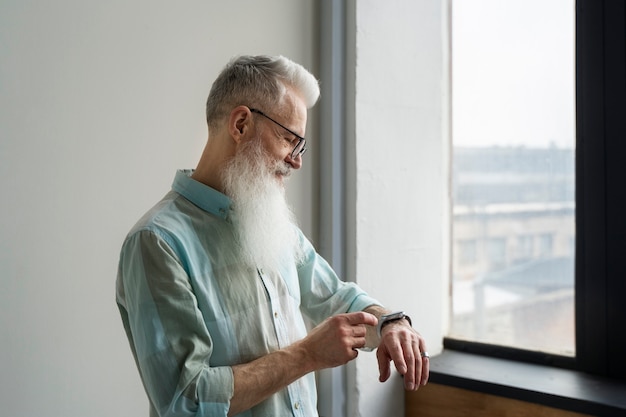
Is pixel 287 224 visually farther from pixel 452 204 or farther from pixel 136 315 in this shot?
pixel 452 204

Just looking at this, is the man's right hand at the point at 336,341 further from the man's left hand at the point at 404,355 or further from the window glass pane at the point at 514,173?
the window glass pane at the point at 514,173

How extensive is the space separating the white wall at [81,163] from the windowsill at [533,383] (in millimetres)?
1195

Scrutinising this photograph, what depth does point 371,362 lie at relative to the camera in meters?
2.49

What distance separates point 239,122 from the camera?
5.15 ft

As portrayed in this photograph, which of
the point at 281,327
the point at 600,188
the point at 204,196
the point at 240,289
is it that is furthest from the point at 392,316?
the point at 600,188

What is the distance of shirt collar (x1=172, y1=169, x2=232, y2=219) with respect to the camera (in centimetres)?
154

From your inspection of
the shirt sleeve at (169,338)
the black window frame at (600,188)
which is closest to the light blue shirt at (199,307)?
the shirt sleeve at (169,338)

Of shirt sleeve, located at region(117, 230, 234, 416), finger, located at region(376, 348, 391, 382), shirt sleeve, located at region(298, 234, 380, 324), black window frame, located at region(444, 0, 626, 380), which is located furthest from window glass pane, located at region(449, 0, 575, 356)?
shirt sleeve, located at region(117, 230, 234, 416)

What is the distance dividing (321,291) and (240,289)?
358mm

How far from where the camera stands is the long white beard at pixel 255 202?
1544 mm

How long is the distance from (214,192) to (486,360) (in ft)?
5.27

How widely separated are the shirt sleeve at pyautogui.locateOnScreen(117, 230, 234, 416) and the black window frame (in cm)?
163

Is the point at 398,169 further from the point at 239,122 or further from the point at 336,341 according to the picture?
the point at 336,341

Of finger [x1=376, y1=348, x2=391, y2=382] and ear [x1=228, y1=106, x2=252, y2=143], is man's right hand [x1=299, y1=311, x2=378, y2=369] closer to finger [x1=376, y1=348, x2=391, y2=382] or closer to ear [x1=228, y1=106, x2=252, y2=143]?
finger [x1=376, y1=348, x2=391, y2=382]
